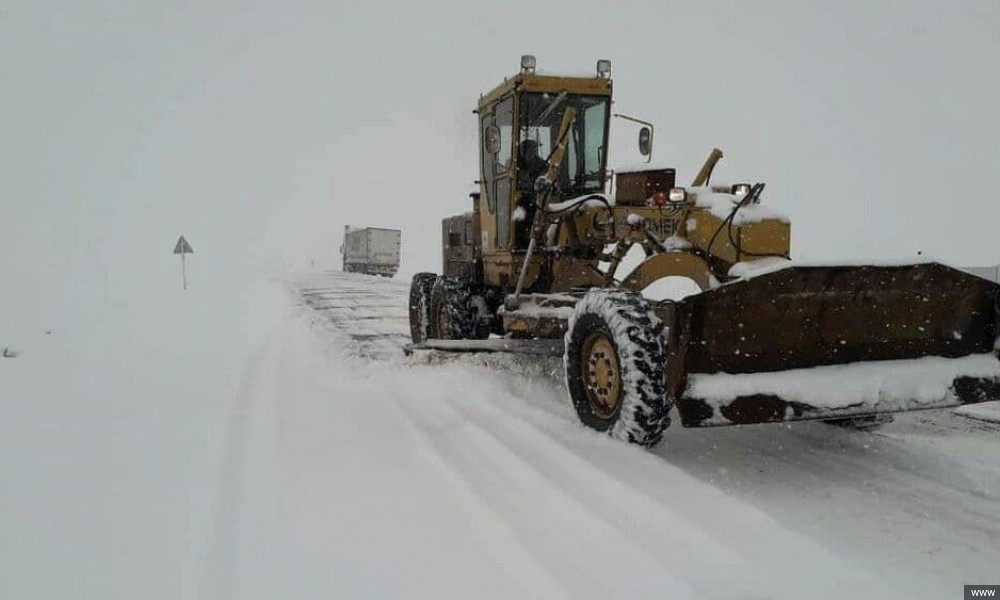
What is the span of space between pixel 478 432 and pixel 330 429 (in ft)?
3.37

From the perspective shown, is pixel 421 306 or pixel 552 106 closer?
pixel 552 106

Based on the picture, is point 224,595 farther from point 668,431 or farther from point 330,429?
A: point 668,431

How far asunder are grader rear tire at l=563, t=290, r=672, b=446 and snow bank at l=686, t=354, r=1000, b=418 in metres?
0.25

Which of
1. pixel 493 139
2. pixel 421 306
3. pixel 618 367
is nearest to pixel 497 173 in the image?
pixel 493 139

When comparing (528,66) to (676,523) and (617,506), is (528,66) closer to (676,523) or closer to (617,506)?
(617,506)

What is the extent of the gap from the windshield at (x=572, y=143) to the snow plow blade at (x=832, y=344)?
11.4 feet

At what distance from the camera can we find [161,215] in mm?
156000

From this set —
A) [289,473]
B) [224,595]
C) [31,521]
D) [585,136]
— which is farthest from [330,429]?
[585,136]

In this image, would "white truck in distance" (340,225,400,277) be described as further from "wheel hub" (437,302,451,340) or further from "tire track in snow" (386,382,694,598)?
"tire track in snow" (386,382,694,598)

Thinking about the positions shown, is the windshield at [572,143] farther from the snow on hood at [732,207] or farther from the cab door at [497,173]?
the snow on hood at [732,207]

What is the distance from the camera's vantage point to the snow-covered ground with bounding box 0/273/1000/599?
292 cm

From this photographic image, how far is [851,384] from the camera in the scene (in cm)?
411

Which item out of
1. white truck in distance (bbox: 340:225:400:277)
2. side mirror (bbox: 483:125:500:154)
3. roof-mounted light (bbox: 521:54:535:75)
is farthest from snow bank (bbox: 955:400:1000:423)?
white truck in distance (bbox: 340:225:400:277)

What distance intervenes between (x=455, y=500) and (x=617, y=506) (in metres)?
0.81
